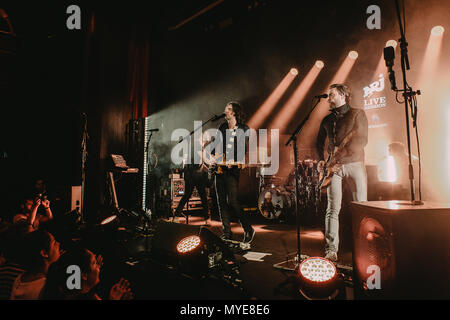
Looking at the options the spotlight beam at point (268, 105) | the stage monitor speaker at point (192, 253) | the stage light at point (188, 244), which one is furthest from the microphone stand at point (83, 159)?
the spotlight beam at point (268, 105)

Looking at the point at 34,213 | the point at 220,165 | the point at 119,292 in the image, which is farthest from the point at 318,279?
the point at 34,213

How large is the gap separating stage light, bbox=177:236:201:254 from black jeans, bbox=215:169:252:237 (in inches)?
46.8

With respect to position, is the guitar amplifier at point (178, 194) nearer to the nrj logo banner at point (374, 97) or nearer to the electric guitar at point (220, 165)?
the electric guitar at point (220, 165)

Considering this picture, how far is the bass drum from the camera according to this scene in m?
6.42

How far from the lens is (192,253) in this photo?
239 cm

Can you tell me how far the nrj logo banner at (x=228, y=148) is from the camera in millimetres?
3732

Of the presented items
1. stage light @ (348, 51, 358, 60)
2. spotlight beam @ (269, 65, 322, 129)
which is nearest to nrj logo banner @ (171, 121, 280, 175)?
spotlight beam @ (269, 65, 322, 129)

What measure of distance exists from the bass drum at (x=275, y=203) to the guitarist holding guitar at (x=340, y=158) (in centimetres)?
335

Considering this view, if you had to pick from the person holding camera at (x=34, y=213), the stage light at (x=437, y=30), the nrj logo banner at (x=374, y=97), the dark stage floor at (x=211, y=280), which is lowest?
the dark stage floor at (x=211, y=280)

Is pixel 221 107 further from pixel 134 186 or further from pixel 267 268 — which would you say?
pixel 267 268

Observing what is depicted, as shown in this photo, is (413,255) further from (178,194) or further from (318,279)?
(178,194)
